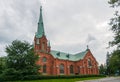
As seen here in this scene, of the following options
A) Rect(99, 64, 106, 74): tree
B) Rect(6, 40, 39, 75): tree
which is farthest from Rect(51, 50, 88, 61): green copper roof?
Rect(6, 40, 39, 75): tree

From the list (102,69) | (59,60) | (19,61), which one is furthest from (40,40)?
(102,69)

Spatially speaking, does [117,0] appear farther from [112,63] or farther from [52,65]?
[52,65]

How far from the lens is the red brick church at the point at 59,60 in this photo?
2894 inches

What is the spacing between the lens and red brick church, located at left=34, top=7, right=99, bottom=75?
73500mm

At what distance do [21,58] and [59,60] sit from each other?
27.7 metres

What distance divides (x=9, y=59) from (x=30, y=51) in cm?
528

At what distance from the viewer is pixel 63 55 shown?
82.6 m

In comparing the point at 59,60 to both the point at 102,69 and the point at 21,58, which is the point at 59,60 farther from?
the point at 102,69

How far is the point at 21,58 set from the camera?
50.8 m

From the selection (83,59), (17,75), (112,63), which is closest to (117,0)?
(112,63)

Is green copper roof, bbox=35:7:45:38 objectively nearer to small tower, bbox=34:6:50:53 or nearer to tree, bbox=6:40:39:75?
A: small tower, bbox=34:6:50:53

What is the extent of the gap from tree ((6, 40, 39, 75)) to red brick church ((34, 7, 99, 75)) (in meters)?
17.6

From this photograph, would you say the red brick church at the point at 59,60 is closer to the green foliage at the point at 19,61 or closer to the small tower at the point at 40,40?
the small tower at the point at 40,40

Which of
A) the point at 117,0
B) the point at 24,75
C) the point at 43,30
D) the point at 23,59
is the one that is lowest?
the point at 24,75
